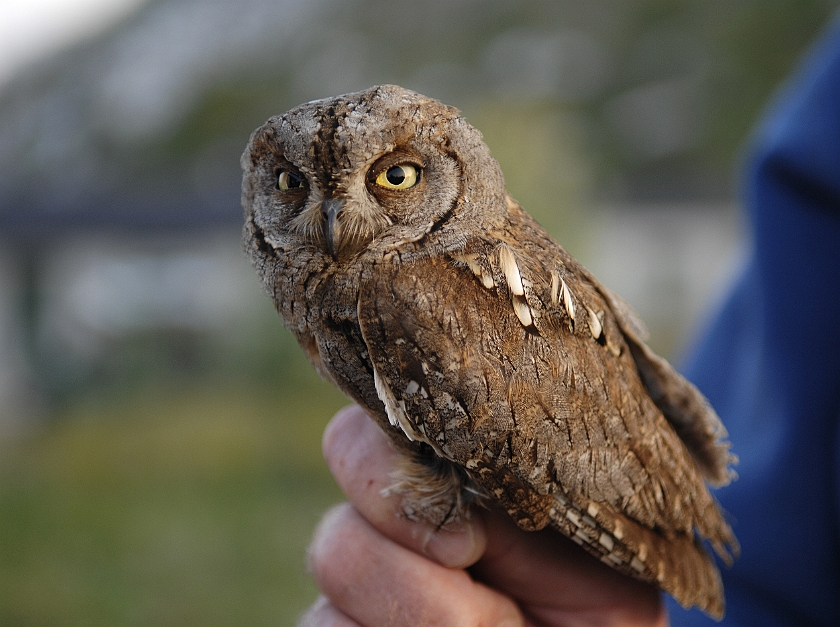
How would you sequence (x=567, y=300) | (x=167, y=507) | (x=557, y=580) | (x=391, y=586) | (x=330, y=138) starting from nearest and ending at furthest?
(x=330, y=138) < (x=567, y=300) < (x=391, y=586) < (x=557, y=580) < (x=167, y=507)

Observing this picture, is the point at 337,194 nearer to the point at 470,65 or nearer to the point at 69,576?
the point at 69,576

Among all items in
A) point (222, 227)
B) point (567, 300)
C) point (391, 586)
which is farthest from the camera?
point (222, 227)

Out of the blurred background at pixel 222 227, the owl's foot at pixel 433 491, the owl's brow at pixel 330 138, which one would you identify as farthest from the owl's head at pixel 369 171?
the blurred background at pixel 222 227

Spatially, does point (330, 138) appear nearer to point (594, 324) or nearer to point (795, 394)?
point (594, 324)

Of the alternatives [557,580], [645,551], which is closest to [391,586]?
Result: [557,580]

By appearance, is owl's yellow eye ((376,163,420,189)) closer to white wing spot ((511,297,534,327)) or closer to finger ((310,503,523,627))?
white wing spot ((511,297,534,327))

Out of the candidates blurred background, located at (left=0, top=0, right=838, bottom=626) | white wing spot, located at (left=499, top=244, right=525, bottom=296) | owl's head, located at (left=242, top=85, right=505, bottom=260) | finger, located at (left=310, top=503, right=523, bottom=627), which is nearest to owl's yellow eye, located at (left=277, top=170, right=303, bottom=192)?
owl's head, located at (left=242, top=85, right=505, bottom=260)

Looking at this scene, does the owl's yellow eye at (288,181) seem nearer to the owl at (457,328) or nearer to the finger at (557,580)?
the owl at (457,328)
